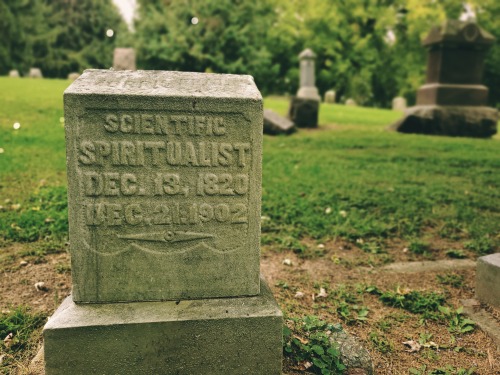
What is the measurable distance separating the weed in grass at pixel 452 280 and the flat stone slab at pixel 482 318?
27 centimetres

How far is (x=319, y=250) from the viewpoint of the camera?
14.1ft

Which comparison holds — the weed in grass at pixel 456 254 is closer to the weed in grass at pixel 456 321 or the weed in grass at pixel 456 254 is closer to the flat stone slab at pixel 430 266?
the flat stone slab at pixel 430 266

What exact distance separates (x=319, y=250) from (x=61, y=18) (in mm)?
34721

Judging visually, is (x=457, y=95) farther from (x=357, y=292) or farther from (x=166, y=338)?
(x=166, y=338)

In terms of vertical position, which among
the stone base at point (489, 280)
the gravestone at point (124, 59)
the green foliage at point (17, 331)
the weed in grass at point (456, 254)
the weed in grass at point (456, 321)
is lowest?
the weed in grass at point (456, 321)

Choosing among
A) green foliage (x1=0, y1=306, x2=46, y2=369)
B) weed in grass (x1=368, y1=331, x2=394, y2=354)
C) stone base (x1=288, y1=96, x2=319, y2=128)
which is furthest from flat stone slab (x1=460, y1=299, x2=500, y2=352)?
stone base (x1=288, y1=96, x2=319, y2=128)

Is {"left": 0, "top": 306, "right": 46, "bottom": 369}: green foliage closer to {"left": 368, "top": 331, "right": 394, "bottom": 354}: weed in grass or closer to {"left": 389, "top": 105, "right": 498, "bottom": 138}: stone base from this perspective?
{"left": 368, "top": 331, "right": 394, "bottom": 354}: weed in grass

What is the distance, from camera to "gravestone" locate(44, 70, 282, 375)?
2156mm

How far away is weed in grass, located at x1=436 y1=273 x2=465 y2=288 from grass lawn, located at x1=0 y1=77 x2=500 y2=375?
0.6 inches

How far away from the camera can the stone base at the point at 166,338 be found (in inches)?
84.8

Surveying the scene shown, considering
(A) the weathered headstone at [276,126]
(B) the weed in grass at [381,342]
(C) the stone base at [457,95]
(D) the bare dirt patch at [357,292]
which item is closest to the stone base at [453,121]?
(C) the stone base at [457,95]

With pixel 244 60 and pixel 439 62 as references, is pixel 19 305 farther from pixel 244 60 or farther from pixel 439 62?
pixel 244 60

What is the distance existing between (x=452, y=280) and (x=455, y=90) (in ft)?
28.4

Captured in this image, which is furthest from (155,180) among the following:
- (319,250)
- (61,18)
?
(61,18)
